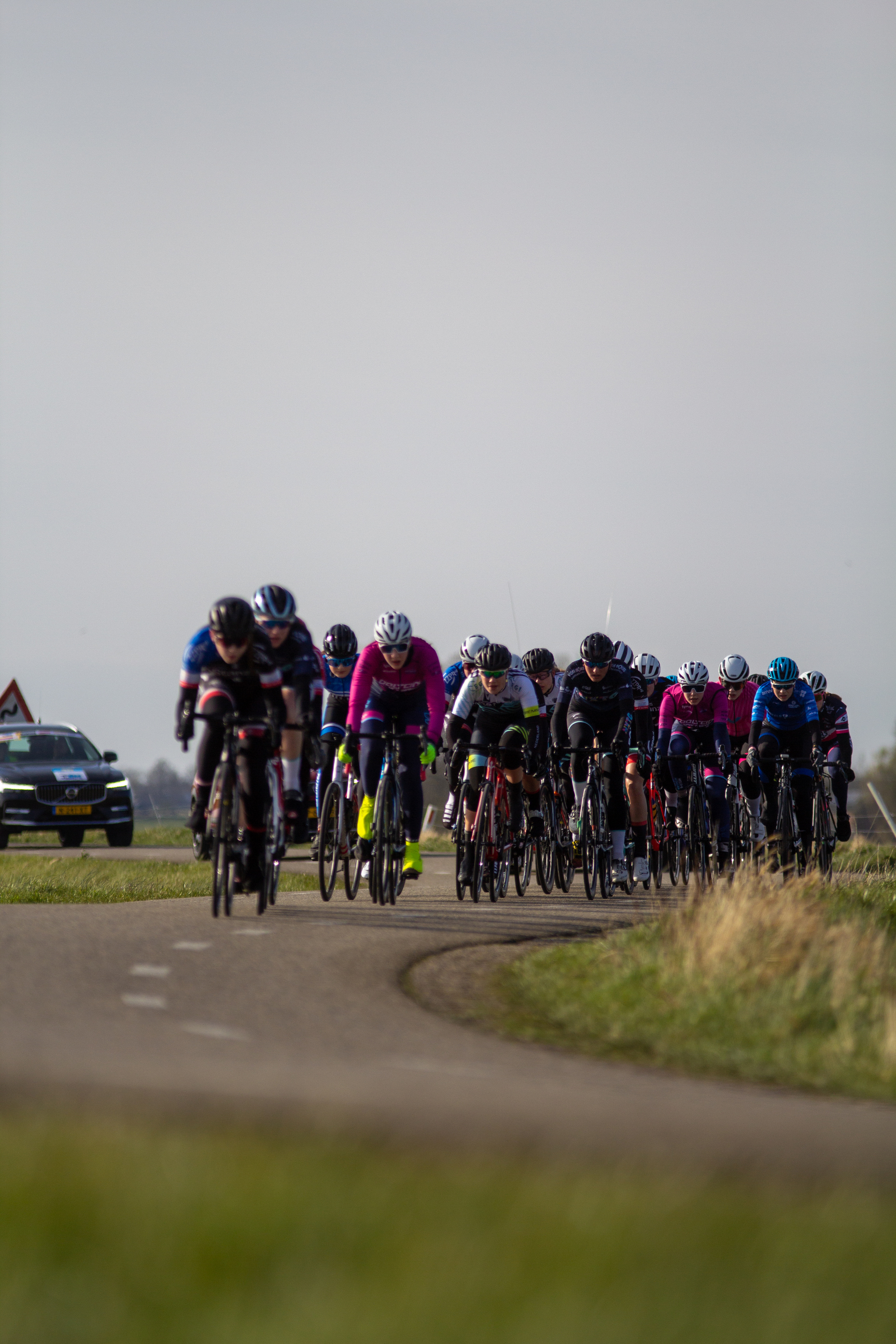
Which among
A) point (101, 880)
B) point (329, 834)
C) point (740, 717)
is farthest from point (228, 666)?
point (740, 717)

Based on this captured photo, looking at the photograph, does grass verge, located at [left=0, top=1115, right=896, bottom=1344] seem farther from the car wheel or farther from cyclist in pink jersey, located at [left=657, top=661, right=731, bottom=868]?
the car wheel

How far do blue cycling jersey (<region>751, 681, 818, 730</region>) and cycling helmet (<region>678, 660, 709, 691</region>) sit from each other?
3.15 ft

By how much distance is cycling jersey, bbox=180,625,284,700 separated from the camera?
9953 mm

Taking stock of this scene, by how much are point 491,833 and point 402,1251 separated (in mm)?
8811

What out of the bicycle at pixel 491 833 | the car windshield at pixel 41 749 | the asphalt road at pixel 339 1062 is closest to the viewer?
the asphalt road at pixel 339 1062

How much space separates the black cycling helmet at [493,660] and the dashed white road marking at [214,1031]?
640 centimetres

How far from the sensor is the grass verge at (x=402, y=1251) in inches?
134

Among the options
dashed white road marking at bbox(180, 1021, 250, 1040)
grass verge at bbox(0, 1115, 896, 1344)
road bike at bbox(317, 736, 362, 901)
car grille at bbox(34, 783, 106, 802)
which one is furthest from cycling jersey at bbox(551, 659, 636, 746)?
car grille at bbox(34, 783, 106, 802)

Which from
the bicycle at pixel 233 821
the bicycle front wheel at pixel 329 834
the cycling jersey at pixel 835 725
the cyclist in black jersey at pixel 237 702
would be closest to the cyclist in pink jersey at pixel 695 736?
the cycling jersey at pixel 835 725

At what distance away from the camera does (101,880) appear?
16516mm

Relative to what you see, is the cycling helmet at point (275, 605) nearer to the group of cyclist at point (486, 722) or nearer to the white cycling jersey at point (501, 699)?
the group of cyclist at point (486, 722)

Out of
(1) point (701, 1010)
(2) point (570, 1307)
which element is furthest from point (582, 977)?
(2) point (570, 1307)

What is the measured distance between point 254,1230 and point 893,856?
18.2 metres

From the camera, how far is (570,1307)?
11.3ft
